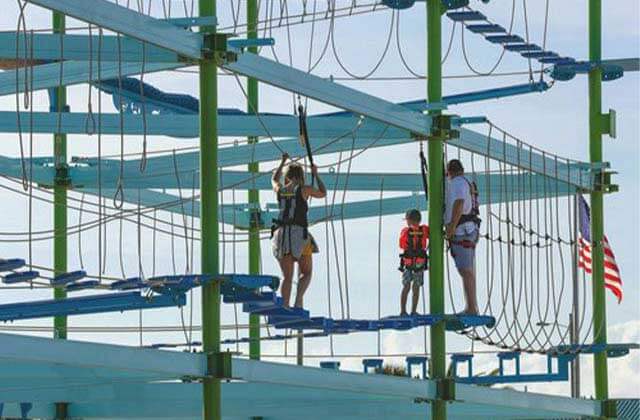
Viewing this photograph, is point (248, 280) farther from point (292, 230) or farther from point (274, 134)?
point (274, 134)

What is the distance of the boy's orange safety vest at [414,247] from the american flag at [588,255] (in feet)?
12.5

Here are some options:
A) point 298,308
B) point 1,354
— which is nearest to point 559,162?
point 298,308

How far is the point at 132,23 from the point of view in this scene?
2091 cm

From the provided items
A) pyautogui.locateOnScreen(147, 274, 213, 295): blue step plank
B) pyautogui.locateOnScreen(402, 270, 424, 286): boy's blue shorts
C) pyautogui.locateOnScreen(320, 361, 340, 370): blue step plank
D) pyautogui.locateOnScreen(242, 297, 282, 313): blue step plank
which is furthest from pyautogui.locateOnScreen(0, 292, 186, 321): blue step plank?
pyautogui.locateOnScreen(402, 270, 424, 286): boy's blue shorts

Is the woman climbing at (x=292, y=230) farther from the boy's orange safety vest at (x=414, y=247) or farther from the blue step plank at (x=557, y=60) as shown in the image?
the blue step plank at (x=557, y=60)

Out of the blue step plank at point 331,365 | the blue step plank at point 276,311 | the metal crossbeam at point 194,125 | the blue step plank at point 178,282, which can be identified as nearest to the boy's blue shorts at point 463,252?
the metal crossbeam at point 194,125

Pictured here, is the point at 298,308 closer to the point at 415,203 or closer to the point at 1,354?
the point at 1,354

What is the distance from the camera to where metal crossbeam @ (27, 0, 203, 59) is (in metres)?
20.0

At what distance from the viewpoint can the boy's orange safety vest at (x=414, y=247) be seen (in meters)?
26.6

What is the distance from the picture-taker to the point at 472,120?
26438mm

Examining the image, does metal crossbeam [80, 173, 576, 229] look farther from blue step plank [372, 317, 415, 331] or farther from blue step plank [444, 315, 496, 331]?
blue step plank [372, 317, 415, 331]

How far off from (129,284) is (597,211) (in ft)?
35.4

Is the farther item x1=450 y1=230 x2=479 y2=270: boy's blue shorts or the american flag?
the american flag

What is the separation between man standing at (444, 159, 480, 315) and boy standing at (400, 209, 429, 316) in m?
0.70
